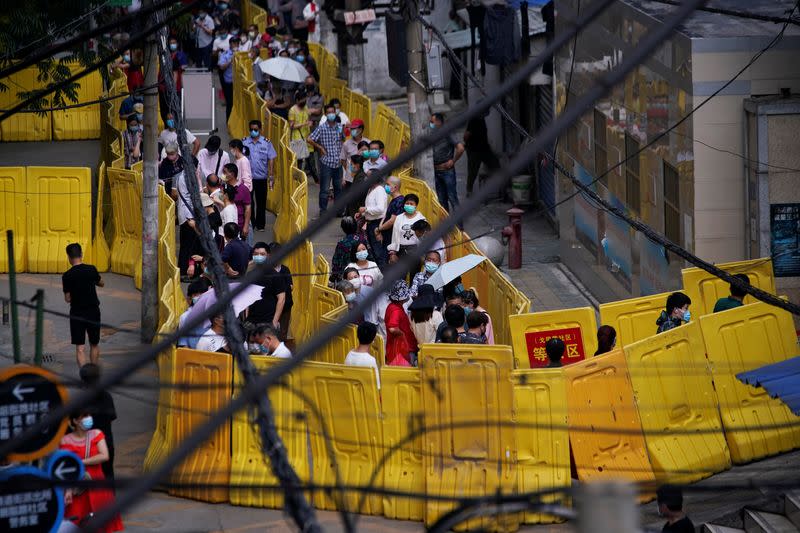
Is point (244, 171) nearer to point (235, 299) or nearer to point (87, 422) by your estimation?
point (235, 299)

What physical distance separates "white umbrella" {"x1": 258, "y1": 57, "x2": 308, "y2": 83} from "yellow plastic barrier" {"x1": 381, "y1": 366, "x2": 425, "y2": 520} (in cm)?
1465

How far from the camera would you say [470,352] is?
11820mm

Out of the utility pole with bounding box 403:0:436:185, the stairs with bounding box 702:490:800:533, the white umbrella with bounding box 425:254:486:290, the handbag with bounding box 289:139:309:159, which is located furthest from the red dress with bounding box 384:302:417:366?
the handbag with bounding box 289:139:309:159

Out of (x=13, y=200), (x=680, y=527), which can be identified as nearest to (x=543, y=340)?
(x=680, y=527)

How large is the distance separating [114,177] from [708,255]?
877cm

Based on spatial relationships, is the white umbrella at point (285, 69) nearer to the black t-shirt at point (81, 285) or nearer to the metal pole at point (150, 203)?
the metal pole at point (150, 203)

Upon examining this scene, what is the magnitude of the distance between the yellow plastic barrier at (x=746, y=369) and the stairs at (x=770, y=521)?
1.28 metres

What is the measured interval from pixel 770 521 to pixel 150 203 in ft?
30.8

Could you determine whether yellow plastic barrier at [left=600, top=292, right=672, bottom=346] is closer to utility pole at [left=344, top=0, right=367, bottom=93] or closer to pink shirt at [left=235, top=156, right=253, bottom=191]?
pink shirt at [left=235, top=156, right=253, bottom=191]

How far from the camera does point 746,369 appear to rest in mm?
13102

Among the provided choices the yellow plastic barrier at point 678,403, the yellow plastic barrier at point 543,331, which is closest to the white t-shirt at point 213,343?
the yellow plastic barrier at point 543,331

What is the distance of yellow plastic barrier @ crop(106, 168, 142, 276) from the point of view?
19.9 m

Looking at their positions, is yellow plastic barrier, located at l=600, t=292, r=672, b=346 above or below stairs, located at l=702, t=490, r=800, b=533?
above

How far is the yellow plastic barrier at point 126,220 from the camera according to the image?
1988 cm
